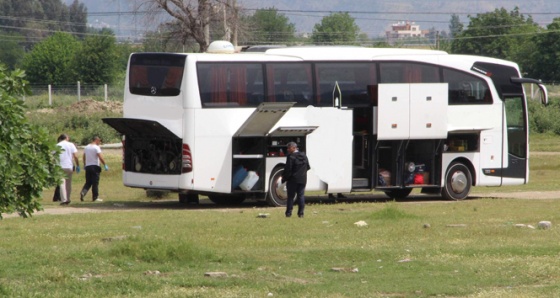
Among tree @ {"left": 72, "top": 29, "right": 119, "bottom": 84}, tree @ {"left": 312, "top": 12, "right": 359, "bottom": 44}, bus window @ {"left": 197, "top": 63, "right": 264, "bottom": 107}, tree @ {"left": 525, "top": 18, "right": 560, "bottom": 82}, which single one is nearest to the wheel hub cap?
bus window @ {"left": 197, "top": 63, "right": 264, "bottom": 107}

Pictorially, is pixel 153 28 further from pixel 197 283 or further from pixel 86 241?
pixel 197 283

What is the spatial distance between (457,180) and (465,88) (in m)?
2.36

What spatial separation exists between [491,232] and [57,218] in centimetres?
840

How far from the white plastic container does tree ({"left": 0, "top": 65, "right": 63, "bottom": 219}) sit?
1360 centimetres

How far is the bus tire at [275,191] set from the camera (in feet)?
84.7

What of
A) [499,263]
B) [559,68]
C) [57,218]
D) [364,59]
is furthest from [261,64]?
[559,68]

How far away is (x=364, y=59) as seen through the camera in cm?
2714

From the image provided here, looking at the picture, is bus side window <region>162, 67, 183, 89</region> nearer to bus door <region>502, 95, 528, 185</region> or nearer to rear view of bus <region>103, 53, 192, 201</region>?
rear view of bus <region>103, 53, 192, 201</region>

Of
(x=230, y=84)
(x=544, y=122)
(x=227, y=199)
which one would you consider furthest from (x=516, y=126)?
(x=544, y=122)

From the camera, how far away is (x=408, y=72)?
27672mm

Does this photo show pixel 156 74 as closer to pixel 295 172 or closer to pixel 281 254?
pixel 295 172

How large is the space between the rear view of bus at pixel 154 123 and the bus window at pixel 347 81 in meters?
→ 3.57

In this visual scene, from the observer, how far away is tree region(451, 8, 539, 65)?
356ft

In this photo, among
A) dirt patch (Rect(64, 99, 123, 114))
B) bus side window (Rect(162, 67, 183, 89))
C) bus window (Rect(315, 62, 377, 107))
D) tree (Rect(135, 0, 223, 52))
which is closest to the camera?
bus side window (Rect(162, 67, 183, 89))
